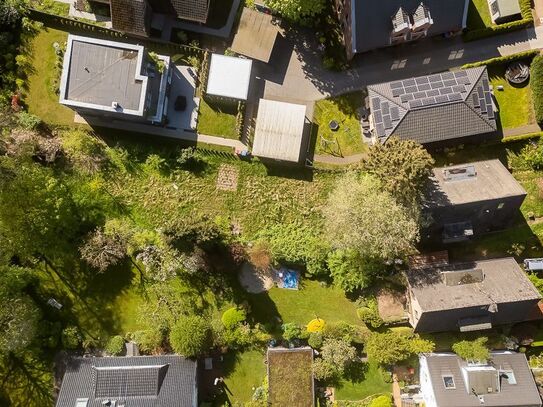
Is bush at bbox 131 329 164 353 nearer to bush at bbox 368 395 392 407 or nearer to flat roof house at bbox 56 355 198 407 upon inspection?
flat roof house at bbox 56 355 198 407

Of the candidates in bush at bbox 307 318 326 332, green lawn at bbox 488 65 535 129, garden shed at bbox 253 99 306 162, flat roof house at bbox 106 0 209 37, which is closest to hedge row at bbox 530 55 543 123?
green lawn at bbox 488 65 535 129

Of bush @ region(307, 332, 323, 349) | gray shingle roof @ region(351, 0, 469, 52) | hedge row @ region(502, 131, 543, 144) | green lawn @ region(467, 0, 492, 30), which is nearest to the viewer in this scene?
gray shingle roof @ region(351, 0, 469, 52)

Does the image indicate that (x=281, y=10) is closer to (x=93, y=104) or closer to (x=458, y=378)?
(x=93, y=104)

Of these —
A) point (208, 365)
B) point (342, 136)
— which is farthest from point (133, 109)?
point (208, 365)

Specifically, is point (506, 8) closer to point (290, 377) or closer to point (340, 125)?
point (340, 125)

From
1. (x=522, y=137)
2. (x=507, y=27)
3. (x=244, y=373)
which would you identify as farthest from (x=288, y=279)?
(x=507, y=27)

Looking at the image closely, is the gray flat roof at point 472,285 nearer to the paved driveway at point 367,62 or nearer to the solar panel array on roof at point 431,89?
the solar panel array on roof at point 431,89
